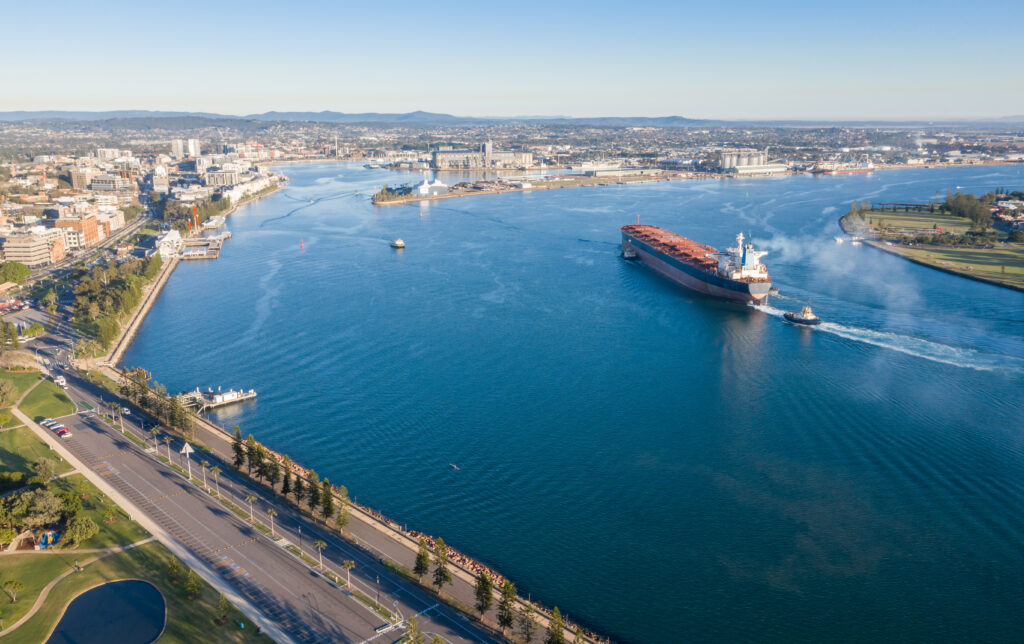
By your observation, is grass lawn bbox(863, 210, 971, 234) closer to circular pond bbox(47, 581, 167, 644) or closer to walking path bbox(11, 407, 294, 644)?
walking path bbox(11, 407, 294, 644)

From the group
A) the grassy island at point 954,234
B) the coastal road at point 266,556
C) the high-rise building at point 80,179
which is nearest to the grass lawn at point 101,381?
the coastal road at point 266,556

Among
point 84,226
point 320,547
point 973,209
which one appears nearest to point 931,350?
point 320,547

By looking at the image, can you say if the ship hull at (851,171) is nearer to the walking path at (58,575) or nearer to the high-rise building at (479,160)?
the high-rise building at (479,160)

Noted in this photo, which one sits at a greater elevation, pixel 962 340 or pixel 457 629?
pixel 962 340

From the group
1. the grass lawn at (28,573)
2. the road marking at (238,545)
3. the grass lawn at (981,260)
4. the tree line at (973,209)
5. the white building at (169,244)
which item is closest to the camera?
the grass lawn at (28,573)

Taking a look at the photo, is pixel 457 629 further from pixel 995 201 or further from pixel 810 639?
pixel 995 201

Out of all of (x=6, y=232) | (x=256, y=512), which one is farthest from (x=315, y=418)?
(x=6, y=232)

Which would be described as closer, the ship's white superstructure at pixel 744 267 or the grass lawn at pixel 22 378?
the grass lawn at pixel 22 378
